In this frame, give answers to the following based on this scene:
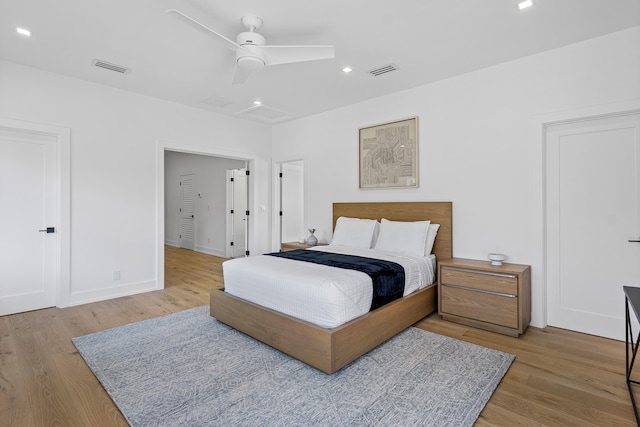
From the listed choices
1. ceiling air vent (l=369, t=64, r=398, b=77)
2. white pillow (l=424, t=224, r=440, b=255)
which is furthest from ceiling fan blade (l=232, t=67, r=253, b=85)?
white pillow (l=424, t=224, r=440, b=255)

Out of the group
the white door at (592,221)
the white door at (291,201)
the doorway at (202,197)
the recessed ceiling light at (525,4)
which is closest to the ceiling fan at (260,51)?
the recessed ceiling light at (525,4)

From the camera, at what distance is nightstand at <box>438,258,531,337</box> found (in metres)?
2.97

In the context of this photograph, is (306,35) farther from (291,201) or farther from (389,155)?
(291,201)

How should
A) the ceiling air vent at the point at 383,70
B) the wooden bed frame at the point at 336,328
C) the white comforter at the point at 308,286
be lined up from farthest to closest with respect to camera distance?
the ceiling air vent at the point at 383,70, the white comforter at the point at 308,286, the wooden bed frame at the point at 336,328

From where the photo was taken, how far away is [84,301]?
4020 mm

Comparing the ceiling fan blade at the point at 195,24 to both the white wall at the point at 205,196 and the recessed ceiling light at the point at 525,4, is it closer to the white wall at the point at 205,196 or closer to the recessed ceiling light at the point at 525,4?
the recessed ceiling light at the point at 525,4

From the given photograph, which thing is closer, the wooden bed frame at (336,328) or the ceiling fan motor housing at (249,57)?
the wooden bed frame at (336,328)

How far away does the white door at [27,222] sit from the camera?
11.8ft

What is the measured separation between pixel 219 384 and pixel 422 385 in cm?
138

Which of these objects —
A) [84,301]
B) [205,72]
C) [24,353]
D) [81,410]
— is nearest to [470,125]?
[205,72]

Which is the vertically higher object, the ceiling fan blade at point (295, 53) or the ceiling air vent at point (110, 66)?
the ceiling air vent at point (110, 66)

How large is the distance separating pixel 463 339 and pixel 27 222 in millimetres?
4887

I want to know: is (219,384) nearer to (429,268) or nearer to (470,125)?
(429,268)

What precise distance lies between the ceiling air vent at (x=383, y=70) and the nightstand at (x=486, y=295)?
2225 millimetres
